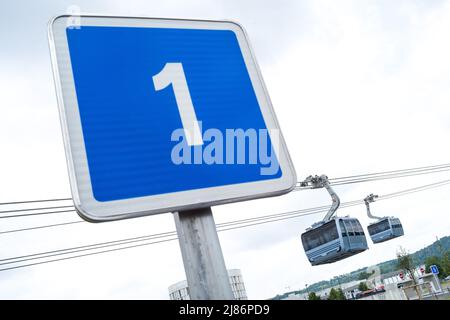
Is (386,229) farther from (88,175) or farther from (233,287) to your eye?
(233,287)

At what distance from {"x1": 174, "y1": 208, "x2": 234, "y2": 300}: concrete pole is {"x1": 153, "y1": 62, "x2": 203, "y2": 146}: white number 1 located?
0.76 feet

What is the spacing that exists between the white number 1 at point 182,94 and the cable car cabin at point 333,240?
17.0 meters

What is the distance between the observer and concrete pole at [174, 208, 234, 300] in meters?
0.93

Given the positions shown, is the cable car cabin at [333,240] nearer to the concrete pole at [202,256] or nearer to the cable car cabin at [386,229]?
the cable car cabin at [386,229]

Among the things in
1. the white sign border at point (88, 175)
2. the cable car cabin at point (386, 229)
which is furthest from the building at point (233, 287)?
the white sign border at point (88, 175)

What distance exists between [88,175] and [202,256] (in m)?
0.38

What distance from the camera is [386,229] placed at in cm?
2541

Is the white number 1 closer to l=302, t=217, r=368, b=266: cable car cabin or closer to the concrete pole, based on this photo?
the concrete pole

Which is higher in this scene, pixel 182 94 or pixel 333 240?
pixel 333 240

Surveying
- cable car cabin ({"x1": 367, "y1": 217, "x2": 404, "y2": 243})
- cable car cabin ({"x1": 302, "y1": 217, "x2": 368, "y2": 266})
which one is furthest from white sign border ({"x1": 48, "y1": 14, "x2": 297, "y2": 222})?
cable car cabin ({"x1": 367, "y1": 217, "x2": 404, "y2": 243})

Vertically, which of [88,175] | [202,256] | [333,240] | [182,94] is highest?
[333,240]

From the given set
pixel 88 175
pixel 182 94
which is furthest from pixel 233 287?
pixel 88 175
